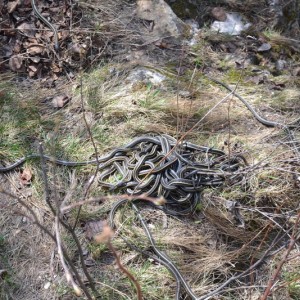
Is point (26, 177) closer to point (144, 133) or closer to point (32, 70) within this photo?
point (144, 133)

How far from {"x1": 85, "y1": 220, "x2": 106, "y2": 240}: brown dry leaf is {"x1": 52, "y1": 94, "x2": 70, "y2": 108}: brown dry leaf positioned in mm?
1378

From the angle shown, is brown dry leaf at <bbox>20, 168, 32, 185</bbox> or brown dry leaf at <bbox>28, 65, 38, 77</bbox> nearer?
brown dry leaf at <bbox>20, 168, 32, 185</bbox>

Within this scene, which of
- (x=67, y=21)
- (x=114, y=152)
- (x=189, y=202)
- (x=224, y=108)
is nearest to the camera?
(x=189, y=202)

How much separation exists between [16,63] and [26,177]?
142 centimetres

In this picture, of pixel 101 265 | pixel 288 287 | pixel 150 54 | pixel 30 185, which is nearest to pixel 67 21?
pixel 150 54

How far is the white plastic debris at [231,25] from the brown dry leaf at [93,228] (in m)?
2.89

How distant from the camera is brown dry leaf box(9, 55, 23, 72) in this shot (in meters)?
4.62

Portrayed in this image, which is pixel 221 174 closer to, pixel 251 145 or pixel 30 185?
pixel 251 145

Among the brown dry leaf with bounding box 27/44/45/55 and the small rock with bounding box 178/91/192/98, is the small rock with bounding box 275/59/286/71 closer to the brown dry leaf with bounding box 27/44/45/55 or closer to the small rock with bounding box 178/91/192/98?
the small rock with bounding box 178/91/192/98

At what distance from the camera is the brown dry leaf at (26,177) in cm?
376

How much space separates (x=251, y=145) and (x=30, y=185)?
6.28 ft

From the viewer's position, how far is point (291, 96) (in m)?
4.68

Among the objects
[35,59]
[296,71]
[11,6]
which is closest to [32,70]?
[35,59]

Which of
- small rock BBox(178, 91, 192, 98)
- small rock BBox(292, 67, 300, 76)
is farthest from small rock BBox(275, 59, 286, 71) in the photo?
small rock BBox(178, 91, 192, 98)
